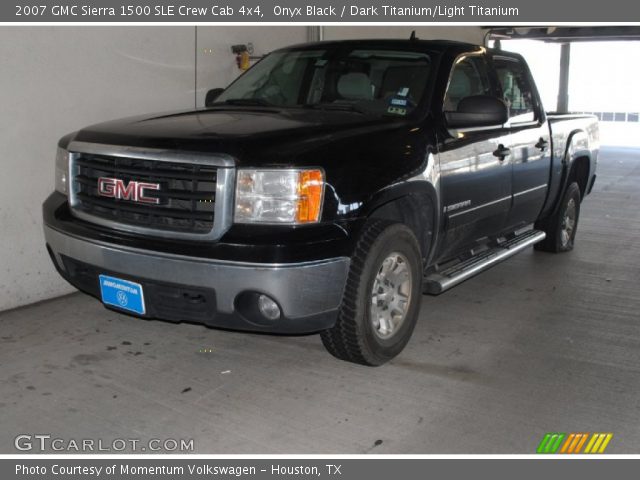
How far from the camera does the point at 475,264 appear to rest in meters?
Answer: 5.04

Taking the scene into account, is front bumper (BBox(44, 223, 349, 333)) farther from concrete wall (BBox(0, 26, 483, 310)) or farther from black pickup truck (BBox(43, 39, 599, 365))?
concrete wall (BBox(0, 26, 483, 310))

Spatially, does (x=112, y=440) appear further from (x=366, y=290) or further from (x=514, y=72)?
(x=514, y=72)

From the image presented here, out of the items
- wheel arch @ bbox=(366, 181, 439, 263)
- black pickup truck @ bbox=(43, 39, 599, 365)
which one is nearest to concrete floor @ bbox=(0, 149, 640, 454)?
black pickup truck @ bbox=(43, 39, 599, 365)

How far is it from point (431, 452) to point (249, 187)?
1493 mm

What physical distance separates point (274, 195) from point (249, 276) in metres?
0.41

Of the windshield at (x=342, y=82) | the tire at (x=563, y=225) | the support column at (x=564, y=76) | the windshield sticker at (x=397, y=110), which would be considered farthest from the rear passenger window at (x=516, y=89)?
the support column at (x=564, y=76)

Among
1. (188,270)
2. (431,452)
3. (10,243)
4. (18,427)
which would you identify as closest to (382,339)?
(431,452)

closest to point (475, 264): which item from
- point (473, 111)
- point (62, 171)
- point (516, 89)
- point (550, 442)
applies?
point (473, 111)

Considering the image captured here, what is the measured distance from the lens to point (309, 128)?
12.8 feet

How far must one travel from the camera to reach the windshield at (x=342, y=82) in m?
4.62

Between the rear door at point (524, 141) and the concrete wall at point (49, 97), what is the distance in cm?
276

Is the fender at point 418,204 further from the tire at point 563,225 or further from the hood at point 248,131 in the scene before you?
the tire at point 563,225

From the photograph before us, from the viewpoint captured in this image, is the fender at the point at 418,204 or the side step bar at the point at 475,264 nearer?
the fender at the point at 418,204

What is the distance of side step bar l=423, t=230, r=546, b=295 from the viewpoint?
4.56 metres
